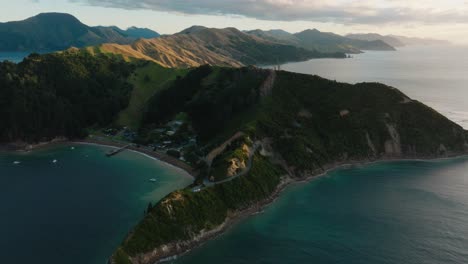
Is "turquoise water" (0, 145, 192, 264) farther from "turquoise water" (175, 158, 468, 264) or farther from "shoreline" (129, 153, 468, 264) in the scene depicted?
"turquoise water" (175, 158, 468, 264)

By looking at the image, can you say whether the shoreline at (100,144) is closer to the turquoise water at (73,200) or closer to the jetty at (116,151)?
the jetty at (116,151)

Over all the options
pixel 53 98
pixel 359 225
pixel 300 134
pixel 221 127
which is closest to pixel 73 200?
pixel 221 127

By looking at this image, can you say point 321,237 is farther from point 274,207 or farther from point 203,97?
point 203,97

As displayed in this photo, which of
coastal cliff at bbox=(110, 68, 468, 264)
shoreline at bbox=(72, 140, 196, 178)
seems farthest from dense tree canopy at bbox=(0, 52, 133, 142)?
coastal cliff at bbox=(110, 68, 468, 264)

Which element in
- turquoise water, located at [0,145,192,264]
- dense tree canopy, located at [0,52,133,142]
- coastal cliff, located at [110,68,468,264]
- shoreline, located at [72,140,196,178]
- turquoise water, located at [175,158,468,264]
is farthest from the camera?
dense tree canopy, located at [0,52,133,142]

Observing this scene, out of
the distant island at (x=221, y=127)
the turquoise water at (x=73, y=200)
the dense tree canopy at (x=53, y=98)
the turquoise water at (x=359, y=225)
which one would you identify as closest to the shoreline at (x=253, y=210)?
the distant island at (x=221, y=127)

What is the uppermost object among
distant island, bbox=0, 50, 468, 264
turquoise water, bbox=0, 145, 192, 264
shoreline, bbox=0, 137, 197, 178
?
distant island, bbox=0, 50, 468, 264
